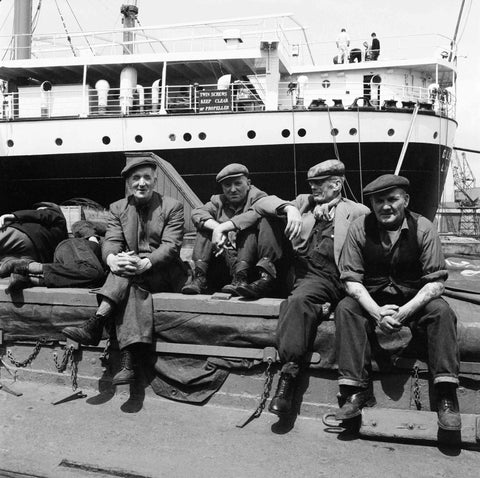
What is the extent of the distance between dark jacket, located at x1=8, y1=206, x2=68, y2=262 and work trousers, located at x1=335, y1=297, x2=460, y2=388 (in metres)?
2.80

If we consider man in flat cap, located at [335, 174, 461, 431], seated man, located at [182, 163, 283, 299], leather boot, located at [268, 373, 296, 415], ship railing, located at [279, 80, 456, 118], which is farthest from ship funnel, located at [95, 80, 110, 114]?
leather boot, located at [268, 373, 296, 415]

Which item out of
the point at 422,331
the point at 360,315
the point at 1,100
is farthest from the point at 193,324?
the point at 1,100

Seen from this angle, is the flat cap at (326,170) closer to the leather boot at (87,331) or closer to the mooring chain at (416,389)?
the mooring chain at (416,389)

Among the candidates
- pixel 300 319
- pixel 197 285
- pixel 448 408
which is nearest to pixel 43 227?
pixel 197 285

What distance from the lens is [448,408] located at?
10.3ft

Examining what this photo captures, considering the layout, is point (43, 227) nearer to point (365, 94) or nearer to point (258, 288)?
point (258, 288)

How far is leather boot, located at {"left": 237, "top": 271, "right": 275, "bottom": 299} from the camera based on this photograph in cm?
384

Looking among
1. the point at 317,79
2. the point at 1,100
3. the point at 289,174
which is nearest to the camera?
the point at 289,174

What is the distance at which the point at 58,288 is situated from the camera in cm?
442

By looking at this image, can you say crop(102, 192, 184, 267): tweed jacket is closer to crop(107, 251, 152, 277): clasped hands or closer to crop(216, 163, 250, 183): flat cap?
crop(107, 251, 152, 277): clasped hands

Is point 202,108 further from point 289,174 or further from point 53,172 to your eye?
point 53,172

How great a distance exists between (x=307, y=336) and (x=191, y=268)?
5.05 ft

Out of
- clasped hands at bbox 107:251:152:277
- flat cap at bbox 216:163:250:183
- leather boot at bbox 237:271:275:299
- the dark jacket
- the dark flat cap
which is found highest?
flat cap at bbox 216:163:250:183

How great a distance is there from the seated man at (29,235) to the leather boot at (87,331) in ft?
3.98
